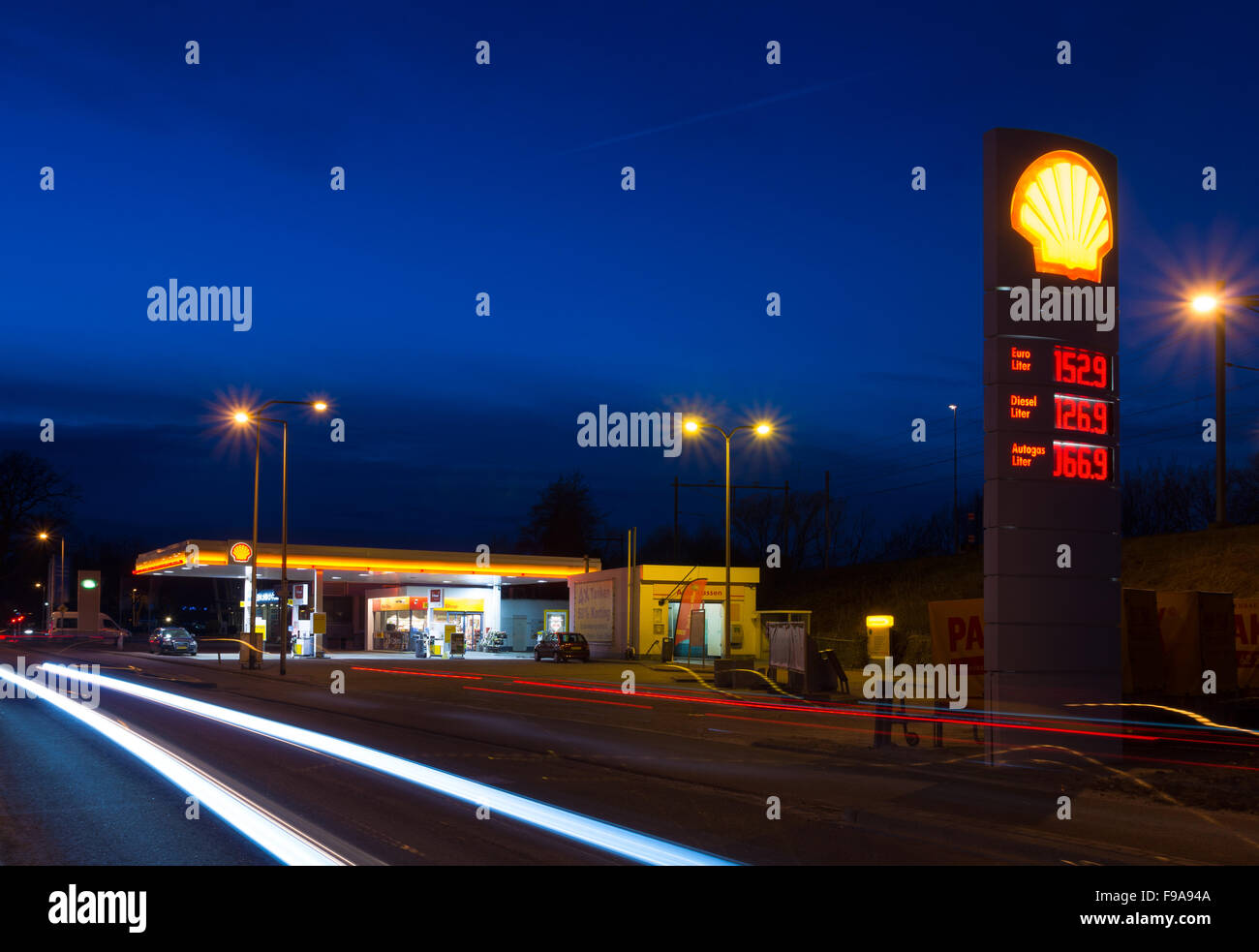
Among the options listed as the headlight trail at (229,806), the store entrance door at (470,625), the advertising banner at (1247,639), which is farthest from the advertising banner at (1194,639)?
the store entrance door at (470,625)

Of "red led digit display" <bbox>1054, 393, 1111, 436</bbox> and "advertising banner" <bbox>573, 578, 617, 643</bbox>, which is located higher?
"red led digit display" <bbox>1054, 393, 1111, 436</bbox>

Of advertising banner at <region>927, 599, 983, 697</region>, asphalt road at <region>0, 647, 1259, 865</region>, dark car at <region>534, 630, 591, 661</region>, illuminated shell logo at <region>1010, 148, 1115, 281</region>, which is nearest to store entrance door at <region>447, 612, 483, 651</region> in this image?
dark car at <region>534, 630, 591, 661</region>

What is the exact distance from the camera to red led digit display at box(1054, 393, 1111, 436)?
16.5 meters

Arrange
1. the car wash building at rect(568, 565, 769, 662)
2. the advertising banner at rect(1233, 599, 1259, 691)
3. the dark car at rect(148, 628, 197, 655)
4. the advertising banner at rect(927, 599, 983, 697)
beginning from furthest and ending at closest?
the dark car at rect(148, 628, 197, 655) → the car wash building at rect(568, 565, 769, 662) → the advertising banner at rect(1233, 599, 1259, 691) → the advertising banner at rect(927, 599, 983, 697)

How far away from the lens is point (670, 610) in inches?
2247

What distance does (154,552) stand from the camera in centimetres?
7000

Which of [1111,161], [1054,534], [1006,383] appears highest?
[1111,161]

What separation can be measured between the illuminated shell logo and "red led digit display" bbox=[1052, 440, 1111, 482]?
8.38 feet

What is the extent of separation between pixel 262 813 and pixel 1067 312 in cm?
1279

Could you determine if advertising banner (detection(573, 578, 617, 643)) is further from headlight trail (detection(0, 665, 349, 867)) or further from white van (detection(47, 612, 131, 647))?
white van (detection(47, 612, 131, 647))

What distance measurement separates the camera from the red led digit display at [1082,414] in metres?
16.5

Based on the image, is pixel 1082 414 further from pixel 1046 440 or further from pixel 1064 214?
pixel 1064 214
